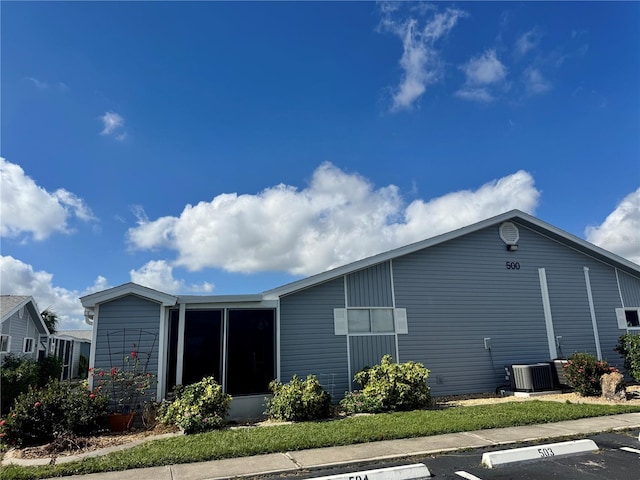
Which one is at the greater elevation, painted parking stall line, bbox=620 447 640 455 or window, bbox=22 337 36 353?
window, bbox=22 337 36 353

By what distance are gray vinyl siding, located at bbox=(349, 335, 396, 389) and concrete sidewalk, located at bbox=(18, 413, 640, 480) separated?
4.32m

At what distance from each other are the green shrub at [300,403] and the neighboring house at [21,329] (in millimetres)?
13281

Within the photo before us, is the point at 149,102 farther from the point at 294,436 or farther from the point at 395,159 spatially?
the point at 294,436

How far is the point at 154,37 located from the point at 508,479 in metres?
10.6

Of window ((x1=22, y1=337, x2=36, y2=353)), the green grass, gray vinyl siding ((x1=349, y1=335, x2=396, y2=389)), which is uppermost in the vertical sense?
window ((x1=22, y1=337, x2=36, y2=353))

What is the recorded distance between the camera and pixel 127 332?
32.1 feet

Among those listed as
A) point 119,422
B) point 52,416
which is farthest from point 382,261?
point 52,416

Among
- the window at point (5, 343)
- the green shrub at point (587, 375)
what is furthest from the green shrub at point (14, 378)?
the green shrub at point (587, 375)

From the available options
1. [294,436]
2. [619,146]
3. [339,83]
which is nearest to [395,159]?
[339,83]

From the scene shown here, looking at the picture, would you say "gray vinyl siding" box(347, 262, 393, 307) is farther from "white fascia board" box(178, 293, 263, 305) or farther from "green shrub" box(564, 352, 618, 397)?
"green shrub" box(564, 352, 618, 397)

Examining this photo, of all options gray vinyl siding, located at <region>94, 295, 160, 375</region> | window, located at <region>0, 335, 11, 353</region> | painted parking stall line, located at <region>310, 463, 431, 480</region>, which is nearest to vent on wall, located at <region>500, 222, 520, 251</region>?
painted parking stall line, located at <region>310, 463, 431, 480</region>

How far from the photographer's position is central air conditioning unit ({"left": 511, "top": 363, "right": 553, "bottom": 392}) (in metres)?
11.8

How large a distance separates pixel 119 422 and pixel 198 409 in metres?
1.69

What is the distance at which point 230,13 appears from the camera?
9727 mm
